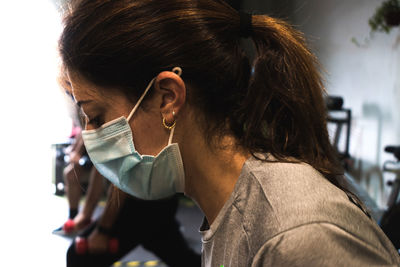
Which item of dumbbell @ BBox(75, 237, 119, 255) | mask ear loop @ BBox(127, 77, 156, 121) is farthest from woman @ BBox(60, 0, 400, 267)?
dumbbell @ BBox(75, 237, 119, 255)

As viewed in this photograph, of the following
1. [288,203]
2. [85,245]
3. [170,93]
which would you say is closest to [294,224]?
[288,203]

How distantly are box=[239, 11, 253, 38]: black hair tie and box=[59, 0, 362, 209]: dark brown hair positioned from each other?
0.04ft

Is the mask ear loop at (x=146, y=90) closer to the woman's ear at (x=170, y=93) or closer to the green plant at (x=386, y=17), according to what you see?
the woman's ear at (x=170, y=93)

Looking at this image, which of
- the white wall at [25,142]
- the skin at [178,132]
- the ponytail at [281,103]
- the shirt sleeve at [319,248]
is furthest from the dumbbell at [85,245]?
the white wall at [25,142]

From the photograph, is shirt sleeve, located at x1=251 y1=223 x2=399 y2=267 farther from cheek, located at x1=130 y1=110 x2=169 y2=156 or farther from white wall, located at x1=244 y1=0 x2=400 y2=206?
white wall, located at x1=244 y1=0 x2=400 y2=206

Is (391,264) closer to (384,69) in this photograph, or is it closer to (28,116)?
(384,69)

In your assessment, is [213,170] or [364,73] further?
[364,73]

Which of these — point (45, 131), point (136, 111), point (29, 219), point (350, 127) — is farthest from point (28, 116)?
point (136, 111)

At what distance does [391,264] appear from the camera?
64 centimetres

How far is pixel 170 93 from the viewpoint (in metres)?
0.79

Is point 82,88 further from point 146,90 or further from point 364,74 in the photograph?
point 364,74

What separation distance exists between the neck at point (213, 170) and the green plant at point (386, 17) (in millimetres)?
2430

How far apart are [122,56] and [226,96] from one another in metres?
0.23

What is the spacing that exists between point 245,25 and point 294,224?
0.43 meters
